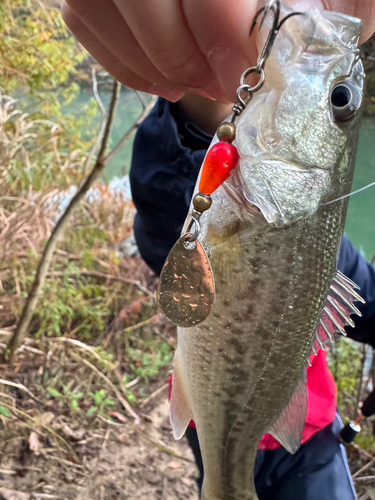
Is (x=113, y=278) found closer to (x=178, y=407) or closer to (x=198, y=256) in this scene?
(x=178, y=407)

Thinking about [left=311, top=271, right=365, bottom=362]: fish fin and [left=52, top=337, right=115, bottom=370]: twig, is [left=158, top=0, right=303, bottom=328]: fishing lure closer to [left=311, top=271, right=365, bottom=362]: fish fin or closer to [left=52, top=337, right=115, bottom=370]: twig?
[left=311, top=271, right=365, bottom=362]: fish fin

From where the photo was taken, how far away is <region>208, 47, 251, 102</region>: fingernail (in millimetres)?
724

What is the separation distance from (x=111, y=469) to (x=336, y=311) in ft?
7.35

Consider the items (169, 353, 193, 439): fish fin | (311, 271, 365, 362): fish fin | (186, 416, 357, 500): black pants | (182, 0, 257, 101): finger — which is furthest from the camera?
(186, 416, 357, 500): black pants

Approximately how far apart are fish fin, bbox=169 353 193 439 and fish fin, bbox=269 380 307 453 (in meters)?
0.28

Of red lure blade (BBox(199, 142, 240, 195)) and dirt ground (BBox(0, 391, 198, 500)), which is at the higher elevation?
red lure blade (BBox(199, 142, 240, 195))

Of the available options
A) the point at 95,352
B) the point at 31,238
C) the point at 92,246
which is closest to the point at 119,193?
the point at 92,246

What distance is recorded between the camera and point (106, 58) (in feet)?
3.16

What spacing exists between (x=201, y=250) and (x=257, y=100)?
1.17 feet

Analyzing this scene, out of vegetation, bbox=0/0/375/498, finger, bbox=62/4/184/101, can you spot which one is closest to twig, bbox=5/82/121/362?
vegetation, bbox=0/0/375/498

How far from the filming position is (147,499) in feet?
8.32

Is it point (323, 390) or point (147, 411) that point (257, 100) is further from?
point (147, 411)

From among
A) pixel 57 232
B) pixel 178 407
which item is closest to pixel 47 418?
pixel 57 232

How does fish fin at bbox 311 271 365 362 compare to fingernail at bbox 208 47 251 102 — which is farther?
fish fin at bbox 311 271 365 362
